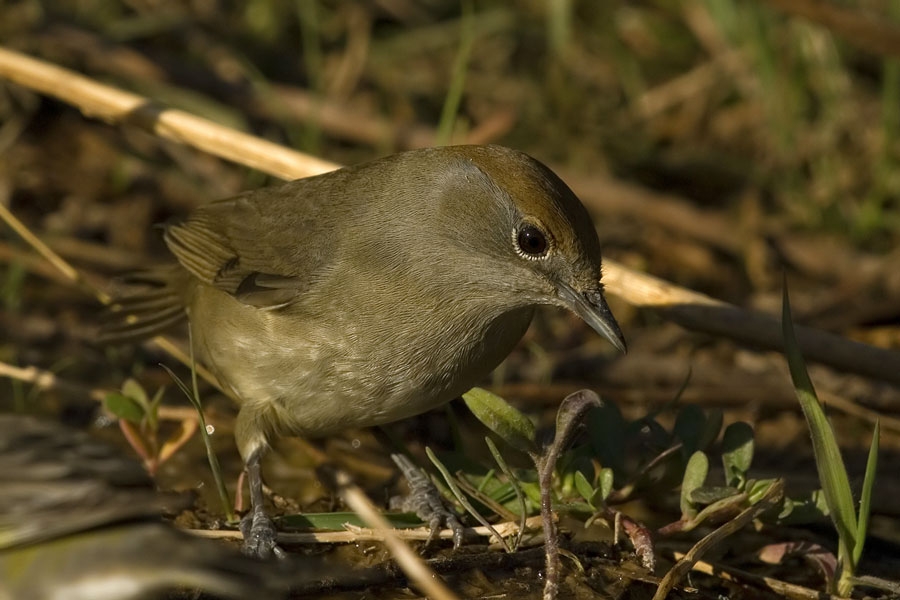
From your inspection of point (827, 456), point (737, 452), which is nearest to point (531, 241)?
point (737, 452)

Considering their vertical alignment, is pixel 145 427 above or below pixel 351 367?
below

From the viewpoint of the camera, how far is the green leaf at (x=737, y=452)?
13.5 ft

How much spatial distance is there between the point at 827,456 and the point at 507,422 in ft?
3.26

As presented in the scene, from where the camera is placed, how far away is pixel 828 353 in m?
4.83

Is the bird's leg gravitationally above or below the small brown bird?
below

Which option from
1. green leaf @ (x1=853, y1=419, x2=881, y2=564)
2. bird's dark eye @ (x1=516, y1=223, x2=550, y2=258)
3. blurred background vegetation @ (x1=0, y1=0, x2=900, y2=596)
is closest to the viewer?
green leaf @ (x1=853, y1=419, x2=881, y2=564)

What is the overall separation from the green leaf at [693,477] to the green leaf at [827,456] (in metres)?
0.34

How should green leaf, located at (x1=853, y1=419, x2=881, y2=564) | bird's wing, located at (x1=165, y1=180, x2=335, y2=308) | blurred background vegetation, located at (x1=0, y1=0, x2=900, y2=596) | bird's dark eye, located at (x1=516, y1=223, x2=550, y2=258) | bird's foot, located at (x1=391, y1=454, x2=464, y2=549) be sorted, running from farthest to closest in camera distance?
blurred background vegetation, located at (x1=0, y1=0, x2=900, y2=596) < bird's wing, located at (x1=165, y1=180, x2=335, y2=308) < bird's dark eye, located at (x1=516, y1=223, x2=550, y2=258) < bird's foot, located at (x1=391, y1=454, x2=464, y2=549) < green leaf, located at (x1=853, y1=419, x2=881, y2=564)

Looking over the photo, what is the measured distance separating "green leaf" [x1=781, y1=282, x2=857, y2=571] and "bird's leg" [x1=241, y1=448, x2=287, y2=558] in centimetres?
170

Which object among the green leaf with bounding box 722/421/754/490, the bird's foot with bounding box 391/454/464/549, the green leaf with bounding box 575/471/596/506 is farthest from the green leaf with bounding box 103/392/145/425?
the green leaf with bounding box 722/421/754/490

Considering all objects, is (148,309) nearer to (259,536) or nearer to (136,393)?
(136,393)

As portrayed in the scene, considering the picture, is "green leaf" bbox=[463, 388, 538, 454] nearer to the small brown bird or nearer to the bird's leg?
the small brown bird

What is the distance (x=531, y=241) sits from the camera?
4.35 metres

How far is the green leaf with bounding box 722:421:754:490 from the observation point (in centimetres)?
412
